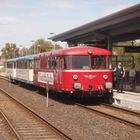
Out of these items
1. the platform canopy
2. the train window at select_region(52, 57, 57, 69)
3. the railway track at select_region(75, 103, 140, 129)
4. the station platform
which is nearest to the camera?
the railway track at select_region(75, 103, 140, 129)

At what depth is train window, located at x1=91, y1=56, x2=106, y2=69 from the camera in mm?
19844

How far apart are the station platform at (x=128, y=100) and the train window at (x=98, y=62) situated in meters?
1.69

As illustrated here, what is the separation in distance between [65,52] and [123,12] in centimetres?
387

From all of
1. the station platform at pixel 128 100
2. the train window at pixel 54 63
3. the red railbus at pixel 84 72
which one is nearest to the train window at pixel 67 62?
the red railbus at pixel 84 72

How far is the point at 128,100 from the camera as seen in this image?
1898 centimetres

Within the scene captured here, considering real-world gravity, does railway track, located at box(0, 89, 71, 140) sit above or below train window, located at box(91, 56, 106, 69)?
below

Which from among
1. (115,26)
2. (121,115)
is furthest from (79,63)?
(115,26)

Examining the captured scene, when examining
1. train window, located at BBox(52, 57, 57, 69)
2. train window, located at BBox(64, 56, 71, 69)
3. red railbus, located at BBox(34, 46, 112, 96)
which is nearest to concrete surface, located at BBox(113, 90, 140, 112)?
red railbus, located at BBox(34, 46, 112, 96)

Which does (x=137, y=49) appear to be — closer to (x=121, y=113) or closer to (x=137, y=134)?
(x=121, y=113)

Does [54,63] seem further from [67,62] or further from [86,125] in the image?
[86,125]

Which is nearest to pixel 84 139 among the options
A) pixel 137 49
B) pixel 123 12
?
pixel 123 12

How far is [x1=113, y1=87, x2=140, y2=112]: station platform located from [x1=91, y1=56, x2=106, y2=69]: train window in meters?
1.69

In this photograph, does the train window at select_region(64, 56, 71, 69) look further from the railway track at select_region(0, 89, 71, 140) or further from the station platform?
the railway track at select_region(0, 89, 71, 140)

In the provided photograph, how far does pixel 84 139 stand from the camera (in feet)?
36.6
